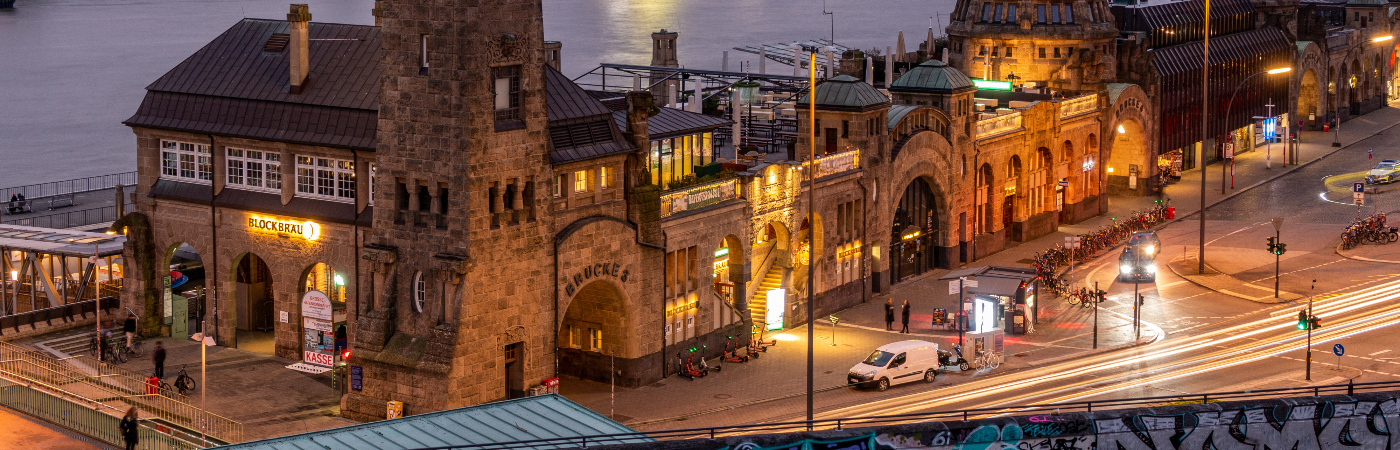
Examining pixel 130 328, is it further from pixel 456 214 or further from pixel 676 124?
pixel 676 124

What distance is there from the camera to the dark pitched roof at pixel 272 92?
240 ft

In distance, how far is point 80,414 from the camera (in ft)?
212

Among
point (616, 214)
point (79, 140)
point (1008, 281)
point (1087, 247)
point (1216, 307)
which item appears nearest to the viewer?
point (616, 214)

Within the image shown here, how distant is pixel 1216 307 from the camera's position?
300 ft

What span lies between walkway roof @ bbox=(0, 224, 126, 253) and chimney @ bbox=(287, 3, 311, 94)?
12.1m

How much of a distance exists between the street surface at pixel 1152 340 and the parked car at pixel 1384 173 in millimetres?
7975

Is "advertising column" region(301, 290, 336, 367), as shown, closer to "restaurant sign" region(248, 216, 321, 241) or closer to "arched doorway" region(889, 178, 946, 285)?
"restaurant sign" region(248, 216, 321, 241)

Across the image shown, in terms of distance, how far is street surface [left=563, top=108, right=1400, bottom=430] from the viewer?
2874 inches

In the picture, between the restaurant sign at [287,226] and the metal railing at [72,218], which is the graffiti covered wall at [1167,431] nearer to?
the restaurant sign at [287,226]

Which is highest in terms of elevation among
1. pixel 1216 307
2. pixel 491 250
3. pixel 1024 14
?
pixel 1024 14

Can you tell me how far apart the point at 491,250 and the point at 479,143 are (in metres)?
3.93

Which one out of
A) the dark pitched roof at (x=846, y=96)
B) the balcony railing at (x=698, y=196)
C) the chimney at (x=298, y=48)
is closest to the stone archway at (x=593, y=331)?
the balcony railing at (x=698, y=196)

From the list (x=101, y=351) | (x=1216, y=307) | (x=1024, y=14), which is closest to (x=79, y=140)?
(x=1024, y=14)

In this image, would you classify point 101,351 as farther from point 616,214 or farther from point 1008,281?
point 1008,281
